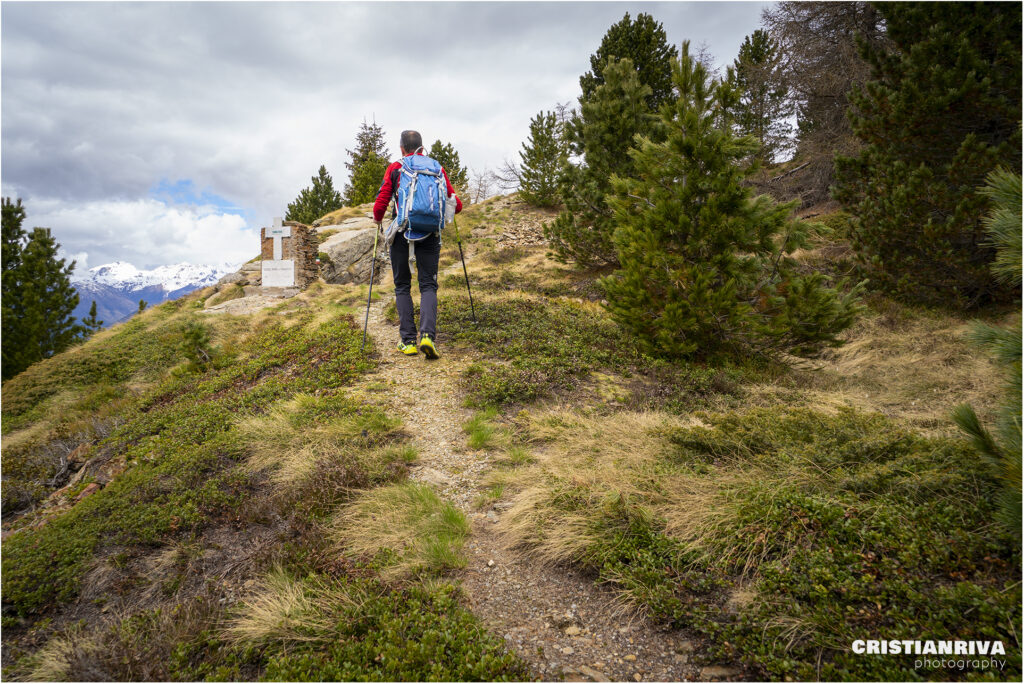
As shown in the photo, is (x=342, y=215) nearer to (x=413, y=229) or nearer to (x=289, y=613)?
(x=413, y=229)

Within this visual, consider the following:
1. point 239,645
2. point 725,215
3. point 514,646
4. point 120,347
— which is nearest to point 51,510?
point 239,645

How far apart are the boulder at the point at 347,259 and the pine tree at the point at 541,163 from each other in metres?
7.44

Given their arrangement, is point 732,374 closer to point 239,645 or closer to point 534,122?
point 239,645

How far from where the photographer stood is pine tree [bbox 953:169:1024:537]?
2109 millimetres

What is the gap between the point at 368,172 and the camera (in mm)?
27297

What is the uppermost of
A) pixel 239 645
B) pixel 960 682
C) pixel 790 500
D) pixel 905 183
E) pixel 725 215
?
pixel 905 183

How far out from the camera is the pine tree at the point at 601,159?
10.8 m

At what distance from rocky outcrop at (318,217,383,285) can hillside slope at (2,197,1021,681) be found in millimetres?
12932

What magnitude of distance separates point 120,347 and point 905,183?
17.1 meters

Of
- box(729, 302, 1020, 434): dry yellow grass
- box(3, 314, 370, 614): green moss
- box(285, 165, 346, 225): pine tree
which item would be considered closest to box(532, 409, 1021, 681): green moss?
box(729, 302, 1020, 434): dry yellow grass

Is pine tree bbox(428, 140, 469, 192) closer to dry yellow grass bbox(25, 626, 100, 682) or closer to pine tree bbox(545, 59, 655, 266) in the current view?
pine tree bbox(545, 59, 655, 266)

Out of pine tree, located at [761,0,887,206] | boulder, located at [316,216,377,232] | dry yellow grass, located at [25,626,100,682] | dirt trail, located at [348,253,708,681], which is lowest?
dry yellow grass, located at [25,626,100,682]

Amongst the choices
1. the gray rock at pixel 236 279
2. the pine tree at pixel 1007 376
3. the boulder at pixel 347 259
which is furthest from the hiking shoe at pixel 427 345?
the gray rock at pixel 236 279

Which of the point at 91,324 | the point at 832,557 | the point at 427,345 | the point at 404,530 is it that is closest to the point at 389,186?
the point at 427,345
